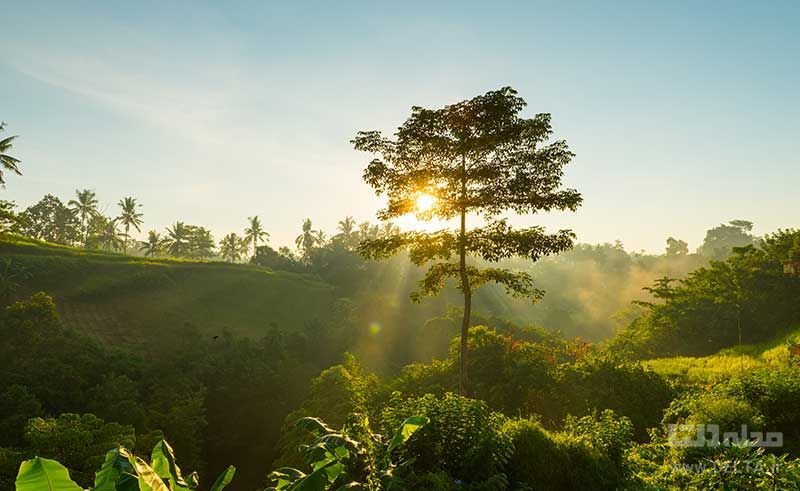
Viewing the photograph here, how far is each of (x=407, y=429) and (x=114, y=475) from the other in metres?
2.43

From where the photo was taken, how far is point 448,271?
571 inches

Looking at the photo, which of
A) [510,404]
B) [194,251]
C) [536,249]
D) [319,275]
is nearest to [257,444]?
[510,404]

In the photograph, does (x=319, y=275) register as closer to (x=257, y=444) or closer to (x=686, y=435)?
(x=257, y=444)

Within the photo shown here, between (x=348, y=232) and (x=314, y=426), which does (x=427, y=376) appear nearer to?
(x=314, y=426)

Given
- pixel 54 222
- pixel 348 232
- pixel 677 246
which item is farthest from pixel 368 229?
pixel 677 246

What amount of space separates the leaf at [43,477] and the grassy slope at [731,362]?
726 inches

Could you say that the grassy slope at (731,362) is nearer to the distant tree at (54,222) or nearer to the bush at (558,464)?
the bush at (558,464)

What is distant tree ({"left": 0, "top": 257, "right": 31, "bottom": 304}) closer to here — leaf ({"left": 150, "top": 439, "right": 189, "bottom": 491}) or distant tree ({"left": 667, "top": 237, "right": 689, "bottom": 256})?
leaf ({"left": 150, "top": 439, "right": 189, "bottom": 491})

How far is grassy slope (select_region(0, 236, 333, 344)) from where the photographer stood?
4534cm

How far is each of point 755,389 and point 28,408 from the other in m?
27.5

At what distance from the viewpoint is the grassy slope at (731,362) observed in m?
17.0

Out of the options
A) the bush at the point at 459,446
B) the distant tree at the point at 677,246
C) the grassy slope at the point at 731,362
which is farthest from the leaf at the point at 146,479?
the distant tree at the point at 677,246

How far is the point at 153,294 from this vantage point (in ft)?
174

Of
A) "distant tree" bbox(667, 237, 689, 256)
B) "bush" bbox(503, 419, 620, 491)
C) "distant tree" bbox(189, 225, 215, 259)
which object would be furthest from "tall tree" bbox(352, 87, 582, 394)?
"distant tree" bbox(667, 237, 689, 256)
